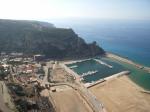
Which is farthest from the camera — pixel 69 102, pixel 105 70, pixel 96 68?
pixel 96 68

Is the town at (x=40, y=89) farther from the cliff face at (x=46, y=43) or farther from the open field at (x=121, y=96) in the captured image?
the cliff face at (x=46, y=43)

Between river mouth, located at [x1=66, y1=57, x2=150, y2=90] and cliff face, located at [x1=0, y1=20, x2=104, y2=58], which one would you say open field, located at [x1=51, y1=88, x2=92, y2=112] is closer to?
river mouth, located at [x1=66, y1=57, x2=150, y2=90]

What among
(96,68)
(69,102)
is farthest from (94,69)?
(69,102)

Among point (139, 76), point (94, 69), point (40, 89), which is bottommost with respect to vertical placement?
point (94, 69)

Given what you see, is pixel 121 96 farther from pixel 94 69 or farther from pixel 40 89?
pixel 94 69

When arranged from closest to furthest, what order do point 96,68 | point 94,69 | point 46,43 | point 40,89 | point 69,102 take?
point 69,102 < point 40,89 < point 94,69 < point 96,68 < point 46,43

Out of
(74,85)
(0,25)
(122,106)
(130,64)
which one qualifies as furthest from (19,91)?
(0,25)

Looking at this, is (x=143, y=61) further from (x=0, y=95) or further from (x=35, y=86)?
(x=0, y=95)

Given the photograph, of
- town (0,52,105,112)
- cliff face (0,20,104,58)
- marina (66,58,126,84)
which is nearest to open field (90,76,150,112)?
town (0,52,105,112)
